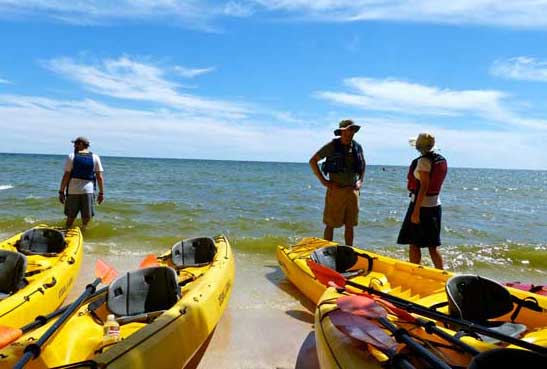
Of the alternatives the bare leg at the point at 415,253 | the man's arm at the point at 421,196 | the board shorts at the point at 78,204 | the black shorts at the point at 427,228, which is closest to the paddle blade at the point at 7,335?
the man's arm at the point at 421,196

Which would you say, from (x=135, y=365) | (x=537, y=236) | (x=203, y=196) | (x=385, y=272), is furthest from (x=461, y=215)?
(x=135, y=365)

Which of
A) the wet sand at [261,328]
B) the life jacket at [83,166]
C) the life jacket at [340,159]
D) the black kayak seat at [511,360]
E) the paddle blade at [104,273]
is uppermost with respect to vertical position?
the life jacket at [340,159]

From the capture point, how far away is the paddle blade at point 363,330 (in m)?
2.17

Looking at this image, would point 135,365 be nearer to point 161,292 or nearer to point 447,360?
point 161,292

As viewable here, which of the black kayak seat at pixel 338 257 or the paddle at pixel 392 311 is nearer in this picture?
the paddle at pixel 392 311

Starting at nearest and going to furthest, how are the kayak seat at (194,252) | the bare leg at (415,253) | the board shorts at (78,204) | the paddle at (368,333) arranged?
the paddle at (368,333), the kayak seat at (194,252), the bare leg at (415,253), the board shorts at (78,204)

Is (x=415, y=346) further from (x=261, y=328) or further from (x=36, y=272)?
(x=36, y=272)

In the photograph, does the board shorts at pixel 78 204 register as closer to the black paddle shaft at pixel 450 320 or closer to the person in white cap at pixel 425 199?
the person in white cap at pixel 425 199

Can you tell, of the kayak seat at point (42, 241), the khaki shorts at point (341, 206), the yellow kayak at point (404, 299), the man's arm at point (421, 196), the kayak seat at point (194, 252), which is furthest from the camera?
the khaki shorts at point (341, 206)

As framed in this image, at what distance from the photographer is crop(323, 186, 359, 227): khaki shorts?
5602 mm

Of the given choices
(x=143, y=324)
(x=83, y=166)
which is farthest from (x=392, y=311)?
(x=83, y=166)

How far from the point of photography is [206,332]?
10.4 ft

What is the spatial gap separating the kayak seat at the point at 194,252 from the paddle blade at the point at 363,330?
236 cm

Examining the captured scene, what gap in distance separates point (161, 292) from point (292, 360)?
115 centimetres
